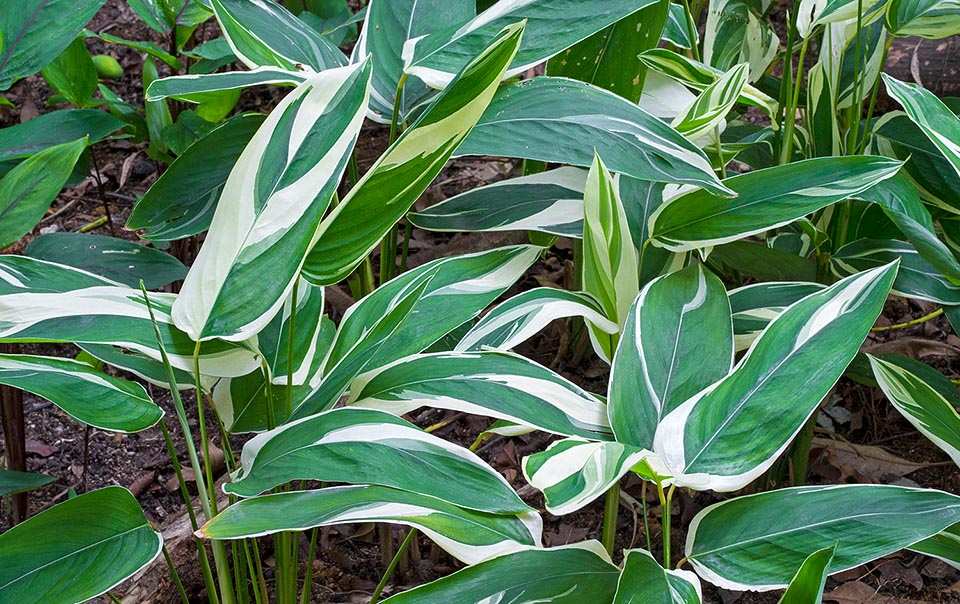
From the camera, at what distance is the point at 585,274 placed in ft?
2.60

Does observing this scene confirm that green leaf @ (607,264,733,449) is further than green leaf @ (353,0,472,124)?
No

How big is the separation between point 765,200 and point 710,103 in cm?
11

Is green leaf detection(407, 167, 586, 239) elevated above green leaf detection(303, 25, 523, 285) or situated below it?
below

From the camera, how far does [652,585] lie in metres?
0.57

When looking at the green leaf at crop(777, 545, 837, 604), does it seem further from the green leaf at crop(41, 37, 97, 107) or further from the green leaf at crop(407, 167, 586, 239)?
the green leaf at crop(41, 37, 97, 107)

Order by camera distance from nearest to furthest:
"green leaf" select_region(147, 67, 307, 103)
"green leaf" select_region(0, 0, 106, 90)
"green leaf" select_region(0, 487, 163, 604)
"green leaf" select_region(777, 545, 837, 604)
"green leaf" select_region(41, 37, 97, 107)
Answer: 1. "green leaf" select_region(777, 545, 837, 604)
2. "green leaf" select_region(0, 487, 163, 604)
3. "green leaf" select_region(147, 67, 307, 103)
4. "green leaf" select_region(0, 0, 106, 90)
5. "green leaf" select_region(41, 37, 97, 107)

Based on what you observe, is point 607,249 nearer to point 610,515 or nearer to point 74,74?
point 610,515

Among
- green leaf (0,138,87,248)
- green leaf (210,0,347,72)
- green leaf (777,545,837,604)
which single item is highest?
green leaf (210,0,347,72)

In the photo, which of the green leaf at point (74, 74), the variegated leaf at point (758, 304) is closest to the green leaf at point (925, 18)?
the variegated leaf at point (758, 304)

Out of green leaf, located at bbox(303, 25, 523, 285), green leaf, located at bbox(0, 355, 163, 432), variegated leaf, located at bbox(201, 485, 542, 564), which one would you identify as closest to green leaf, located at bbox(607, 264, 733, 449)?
variegated leaf, located at bbox(201, 485, 542, 564)

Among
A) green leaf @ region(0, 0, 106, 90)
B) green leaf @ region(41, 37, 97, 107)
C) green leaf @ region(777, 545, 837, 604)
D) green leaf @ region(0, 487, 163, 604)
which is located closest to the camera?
green leaf @ region(777, 545, 837, 604)

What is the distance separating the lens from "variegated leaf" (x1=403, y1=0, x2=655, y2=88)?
765 mm

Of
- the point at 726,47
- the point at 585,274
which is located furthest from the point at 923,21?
the point at 585,274

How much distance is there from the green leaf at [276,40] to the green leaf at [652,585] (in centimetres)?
51
